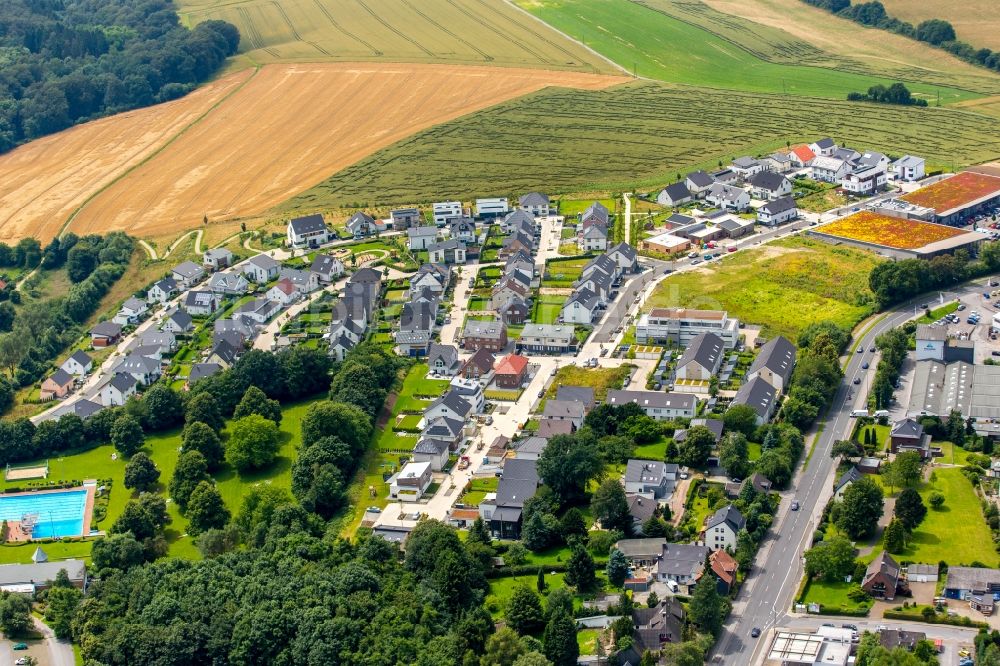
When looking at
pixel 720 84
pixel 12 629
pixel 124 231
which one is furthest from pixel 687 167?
pixel 12 629

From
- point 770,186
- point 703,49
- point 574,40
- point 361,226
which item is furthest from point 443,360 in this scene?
point 574,40

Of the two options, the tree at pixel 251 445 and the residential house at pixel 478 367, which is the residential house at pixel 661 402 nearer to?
the residential house at pixel 478 367

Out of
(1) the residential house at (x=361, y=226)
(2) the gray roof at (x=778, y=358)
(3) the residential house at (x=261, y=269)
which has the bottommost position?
(3) the residential house at (x=261, y=269)

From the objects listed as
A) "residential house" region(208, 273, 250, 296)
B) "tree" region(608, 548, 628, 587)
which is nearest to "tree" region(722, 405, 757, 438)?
"tree" region(608, 548, 628, 587)

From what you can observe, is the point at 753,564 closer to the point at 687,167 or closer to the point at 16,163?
the point at 687,167

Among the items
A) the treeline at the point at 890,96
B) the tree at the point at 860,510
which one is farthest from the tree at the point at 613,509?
the treeline at the point at 890,96

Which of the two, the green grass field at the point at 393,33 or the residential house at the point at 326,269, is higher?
the green grass field at the point at 393,33

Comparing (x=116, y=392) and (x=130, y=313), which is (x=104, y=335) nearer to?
(x=130, y=313)
